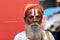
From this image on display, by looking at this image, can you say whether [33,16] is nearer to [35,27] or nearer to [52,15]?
[35,27]

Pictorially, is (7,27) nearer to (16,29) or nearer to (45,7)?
(16,29)

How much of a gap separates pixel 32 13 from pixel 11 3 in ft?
2.91

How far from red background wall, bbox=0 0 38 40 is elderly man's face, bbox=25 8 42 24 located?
82 cm

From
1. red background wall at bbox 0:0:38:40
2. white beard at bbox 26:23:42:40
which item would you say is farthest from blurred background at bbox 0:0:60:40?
white beard at bbox 26:23:42:40

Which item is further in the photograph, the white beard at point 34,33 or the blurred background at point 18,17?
the blurred background at point 18,17

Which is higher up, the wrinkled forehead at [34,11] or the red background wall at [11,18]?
the wrinkled forehead at [34,11]

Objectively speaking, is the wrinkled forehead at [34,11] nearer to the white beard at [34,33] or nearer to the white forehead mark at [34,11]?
the white forehead mark at [34,11]

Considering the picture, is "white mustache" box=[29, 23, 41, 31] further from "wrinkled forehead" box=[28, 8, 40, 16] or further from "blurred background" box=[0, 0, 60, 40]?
"blurred background" box=[0, 0, 60, 40]

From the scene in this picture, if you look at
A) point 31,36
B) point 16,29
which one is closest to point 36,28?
point 31,36

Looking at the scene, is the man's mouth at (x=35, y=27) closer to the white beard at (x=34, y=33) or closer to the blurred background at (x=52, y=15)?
the white beard at (x=34, y=33)

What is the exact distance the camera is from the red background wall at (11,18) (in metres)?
2.96

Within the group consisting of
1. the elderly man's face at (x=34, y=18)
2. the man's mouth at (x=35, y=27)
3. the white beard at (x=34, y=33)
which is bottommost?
the white beard at (x=34, y=33)

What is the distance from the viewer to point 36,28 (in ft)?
7.14

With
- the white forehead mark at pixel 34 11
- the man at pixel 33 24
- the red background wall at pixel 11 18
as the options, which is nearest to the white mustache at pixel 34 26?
the man at pixel 33 24
